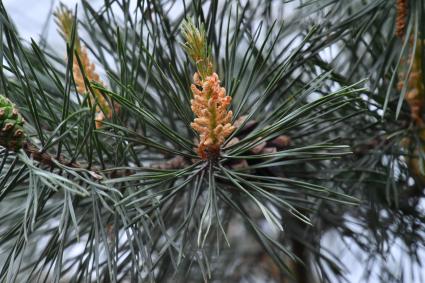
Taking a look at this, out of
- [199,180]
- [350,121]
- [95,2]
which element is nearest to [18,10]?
[95,2]

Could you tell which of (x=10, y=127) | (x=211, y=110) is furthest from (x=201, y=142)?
(x=10, y=127)

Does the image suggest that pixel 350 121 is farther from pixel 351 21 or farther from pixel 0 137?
pixel 0 137

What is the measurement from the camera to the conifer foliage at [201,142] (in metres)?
0.48

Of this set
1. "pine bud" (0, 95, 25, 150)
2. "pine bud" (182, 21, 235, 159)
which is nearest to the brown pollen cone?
"pine bud" (182, 21, 235, 159)

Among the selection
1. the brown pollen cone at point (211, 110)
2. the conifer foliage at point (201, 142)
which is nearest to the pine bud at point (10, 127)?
the conifer foliage at point (201, 142)

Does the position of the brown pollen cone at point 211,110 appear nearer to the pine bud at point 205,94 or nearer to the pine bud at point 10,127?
the pine bud at point 205,94

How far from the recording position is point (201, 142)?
50 cm

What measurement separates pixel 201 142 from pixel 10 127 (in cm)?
14

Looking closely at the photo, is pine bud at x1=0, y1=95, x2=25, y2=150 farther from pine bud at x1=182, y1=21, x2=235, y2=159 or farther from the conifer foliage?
pine bud at x1=182, y1=21, x2=235, y2=159

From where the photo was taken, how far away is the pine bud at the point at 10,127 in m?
0.46

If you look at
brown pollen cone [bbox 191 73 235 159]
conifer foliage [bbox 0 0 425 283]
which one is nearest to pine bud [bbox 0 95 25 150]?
conifer foliage [bbox 0 0 425 283]

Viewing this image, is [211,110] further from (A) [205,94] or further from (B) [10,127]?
(B) [10,127]

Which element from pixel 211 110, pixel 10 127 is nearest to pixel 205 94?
pixel 211 110

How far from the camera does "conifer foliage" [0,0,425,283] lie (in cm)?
48
